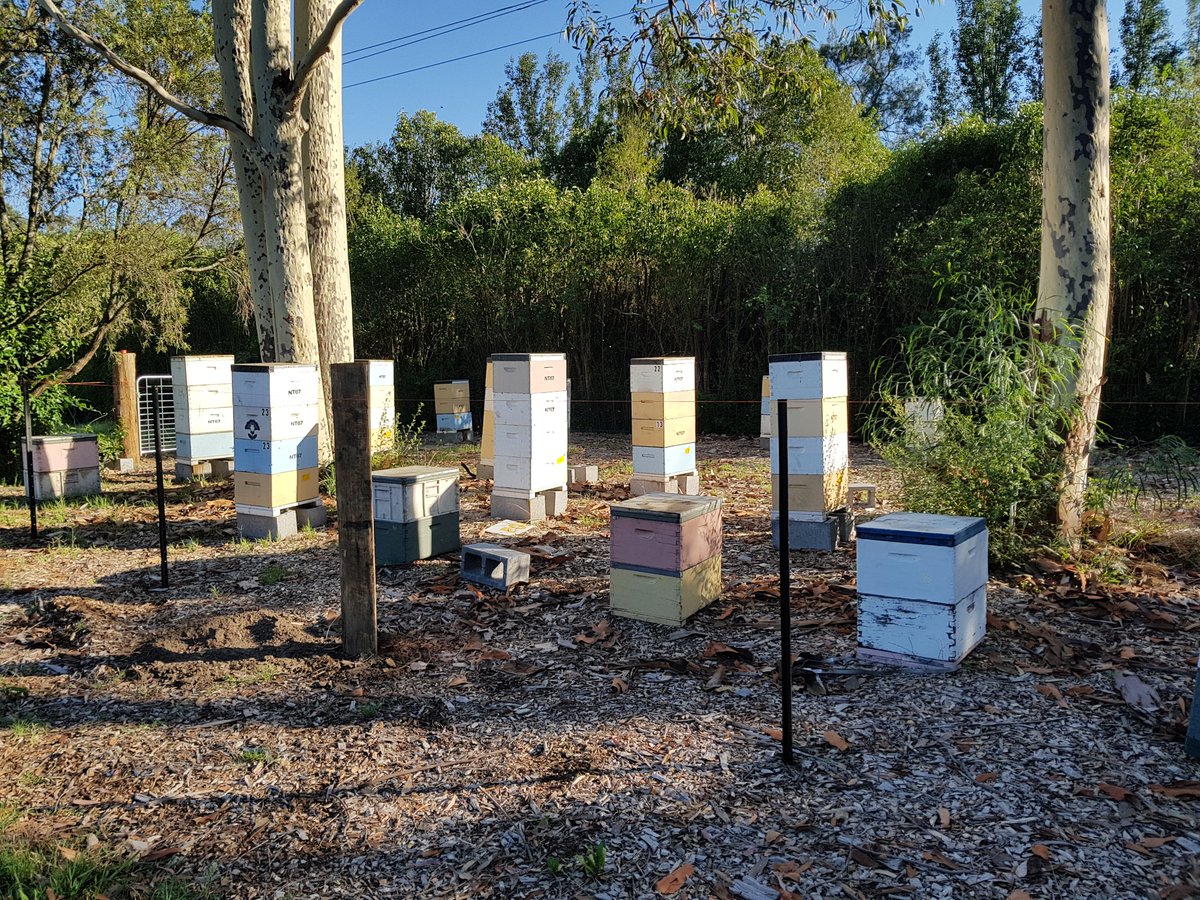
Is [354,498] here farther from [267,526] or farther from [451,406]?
[451,406]

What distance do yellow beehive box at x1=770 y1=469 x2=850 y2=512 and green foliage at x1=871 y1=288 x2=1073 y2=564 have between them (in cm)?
93

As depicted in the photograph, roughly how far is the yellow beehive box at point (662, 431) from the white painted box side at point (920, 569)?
15.1 feet

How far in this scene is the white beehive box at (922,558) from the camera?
394cm

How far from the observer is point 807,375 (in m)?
6.59

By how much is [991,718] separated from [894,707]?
0.39m

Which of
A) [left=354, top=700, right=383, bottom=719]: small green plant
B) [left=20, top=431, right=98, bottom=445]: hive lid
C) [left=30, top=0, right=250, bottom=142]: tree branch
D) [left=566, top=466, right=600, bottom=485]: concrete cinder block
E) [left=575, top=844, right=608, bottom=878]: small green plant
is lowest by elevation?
[left=575, top=844, right=608, bottom=878]: small green plant

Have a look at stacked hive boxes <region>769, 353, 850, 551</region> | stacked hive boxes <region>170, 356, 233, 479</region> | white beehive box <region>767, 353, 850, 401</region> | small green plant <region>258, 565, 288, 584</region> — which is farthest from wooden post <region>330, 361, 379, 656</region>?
stacked hive boxes <region>170, 356, 233, 479</region>

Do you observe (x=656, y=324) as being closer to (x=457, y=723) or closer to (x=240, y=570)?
(x=240, y=570)

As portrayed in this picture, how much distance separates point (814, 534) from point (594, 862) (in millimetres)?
4382

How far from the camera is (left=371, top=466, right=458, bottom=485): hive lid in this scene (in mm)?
6438

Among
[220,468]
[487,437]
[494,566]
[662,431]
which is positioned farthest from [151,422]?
[494,566]

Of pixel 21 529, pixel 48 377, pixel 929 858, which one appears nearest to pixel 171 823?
pixel 929 858

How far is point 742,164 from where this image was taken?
84.9 ft

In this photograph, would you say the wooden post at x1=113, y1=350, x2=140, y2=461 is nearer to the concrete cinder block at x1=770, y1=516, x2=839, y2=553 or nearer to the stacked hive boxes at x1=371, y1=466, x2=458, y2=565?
the stacked hive boxes at x1=371, y1=466, x2=458, y2=565
